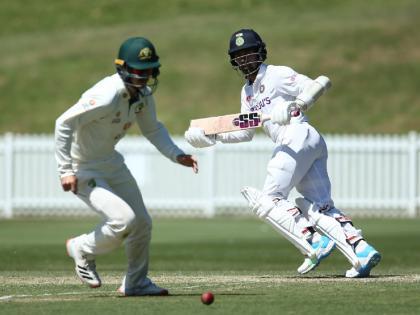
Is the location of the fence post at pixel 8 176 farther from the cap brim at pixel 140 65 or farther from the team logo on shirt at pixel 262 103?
the cap brim at pixel 140 65

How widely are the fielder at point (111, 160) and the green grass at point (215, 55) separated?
25.2 metres

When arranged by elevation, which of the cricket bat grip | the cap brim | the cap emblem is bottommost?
the cricket bat grip

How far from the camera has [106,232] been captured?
27.9 feet

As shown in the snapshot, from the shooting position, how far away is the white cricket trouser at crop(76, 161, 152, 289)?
27.7 ft

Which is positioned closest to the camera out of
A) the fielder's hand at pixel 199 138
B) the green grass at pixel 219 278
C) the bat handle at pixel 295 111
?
→ the green grass at pixel 219 278

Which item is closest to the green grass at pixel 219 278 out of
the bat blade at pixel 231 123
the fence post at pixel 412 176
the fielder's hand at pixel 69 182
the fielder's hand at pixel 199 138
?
the fielder's hand at pixel 69 182

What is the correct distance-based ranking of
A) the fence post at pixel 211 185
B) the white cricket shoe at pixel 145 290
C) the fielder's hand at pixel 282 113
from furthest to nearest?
the fence post at pixel 211 185, the fielder's hand at pixel 282 113, the white cricket shoe at pixel 145 290

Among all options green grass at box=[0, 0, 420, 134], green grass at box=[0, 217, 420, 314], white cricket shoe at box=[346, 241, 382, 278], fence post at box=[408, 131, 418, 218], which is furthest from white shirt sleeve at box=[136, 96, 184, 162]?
green grass at box=[0, 0, 420, 134]

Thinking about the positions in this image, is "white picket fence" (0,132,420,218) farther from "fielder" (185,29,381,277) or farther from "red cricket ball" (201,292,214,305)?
"red cricket ball" (201,292,214,305)

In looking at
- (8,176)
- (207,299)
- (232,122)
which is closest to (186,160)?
(207,299)

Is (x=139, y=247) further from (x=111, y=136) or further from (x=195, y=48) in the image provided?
(x=195, y=48)

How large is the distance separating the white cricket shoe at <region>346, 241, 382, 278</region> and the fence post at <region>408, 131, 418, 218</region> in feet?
47.9

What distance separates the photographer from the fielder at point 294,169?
1030 cm

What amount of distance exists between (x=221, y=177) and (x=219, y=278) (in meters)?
14.0
